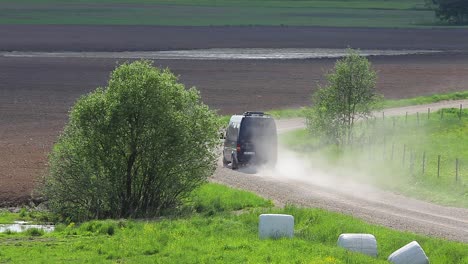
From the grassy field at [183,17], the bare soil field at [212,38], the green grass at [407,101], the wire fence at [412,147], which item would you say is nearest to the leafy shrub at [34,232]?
the wire fence at [412,147]

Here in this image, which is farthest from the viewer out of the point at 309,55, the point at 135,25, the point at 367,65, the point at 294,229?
the point at 135,25

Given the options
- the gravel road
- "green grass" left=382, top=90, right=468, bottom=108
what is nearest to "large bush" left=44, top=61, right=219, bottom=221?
the gravel road

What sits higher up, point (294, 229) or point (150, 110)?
point (150, 110)

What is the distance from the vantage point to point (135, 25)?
16275cm

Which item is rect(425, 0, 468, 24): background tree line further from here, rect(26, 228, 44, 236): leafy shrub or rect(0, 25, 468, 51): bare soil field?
rect(26, 228, 44, 236): leafy shrub

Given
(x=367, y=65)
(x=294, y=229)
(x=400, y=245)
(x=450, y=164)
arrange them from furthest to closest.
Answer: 1. (x=367, y=65)
2. (x=450, y=164)
3. (x=294, y=229)
4. (x=400, y=245)

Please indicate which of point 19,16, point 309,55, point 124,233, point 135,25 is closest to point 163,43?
point 309,55

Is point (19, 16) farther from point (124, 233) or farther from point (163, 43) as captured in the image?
point (124, 233)

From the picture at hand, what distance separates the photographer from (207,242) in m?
36.1

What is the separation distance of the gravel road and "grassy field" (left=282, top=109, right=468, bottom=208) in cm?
154

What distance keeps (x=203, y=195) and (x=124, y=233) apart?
1076 cm

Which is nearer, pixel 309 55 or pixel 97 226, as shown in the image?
pixel 97 226

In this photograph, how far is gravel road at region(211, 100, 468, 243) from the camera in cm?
4158

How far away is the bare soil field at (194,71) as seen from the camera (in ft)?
231
